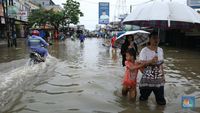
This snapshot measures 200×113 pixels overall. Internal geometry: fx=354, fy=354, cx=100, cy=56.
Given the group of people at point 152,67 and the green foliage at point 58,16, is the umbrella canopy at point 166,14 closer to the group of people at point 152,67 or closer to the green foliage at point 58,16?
the group of people at point 152,67

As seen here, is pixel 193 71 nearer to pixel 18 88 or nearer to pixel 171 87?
pixel 171 87

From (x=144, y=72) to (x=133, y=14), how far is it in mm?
1532

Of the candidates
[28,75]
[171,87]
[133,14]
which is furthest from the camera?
[28,75]

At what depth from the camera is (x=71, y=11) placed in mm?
65125

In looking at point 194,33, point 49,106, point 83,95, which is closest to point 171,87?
point 83,95

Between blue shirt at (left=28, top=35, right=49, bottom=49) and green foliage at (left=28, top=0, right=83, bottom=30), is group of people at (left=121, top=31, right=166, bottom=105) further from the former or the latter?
green foliage at (left=28, top=0, right=83, bottom=30)

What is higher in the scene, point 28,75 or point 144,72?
point 144,72

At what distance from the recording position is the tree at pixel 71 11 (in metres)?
65.0

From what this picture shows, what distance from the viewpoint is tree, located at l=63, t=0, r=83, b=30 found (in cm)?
6500

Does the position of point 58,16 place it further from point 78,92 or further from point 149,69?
point 149,69

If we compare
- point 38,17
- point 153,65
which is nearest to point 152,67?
point 153,65

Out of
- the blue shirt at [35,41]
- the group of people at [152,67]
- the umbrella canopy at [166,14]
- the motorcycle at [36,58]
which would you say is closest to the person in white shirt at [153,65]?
the group of people at [152,67]

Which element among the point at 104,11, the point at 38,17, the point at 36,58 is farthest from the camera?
the point at 104,11

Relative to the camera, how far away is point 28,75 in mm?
11766
